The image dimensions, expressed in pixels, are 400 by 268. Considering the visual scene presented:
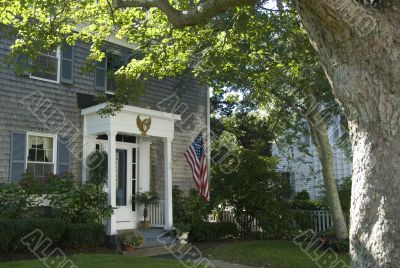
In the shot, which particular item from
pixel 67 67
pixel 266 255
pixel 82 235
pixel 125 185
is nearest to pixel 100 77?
pixel 67 67

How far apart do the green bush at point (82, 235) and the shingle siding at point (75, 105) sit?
7.29 ft

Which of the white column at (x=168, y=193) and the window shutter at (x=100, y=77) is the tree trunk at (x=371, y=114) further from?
the window shutter at (x=100, y=77)

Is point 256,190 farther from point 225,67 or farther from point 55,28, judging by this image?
point 55,28

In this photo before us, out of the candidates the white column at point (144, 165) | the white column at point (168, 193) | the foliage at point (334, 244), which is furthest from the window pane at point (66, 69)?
the foliage at point (334, 244)

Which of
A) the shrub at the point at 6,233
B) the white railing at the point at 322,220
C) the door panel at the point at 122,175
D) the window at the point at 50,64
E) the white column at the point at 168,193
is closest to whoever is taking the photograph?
the shrub at the point at 6,233

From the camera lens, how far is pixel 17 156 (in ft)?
38.2

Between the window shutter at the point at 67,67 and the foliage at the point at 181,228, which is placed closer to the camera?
the window shutter at the point at 67,67

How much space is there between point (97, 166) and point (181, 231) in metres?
2.99

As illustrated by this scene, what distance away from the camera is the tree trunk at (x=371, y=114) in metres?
4.09

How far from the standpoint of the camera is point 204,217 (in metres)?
14.7

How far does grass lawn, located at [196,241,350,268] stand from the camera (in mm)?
10648

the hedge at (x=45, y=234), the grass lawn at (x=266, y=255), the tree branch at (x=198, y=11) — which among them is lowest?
the grass lawn at (x=266, y=255)

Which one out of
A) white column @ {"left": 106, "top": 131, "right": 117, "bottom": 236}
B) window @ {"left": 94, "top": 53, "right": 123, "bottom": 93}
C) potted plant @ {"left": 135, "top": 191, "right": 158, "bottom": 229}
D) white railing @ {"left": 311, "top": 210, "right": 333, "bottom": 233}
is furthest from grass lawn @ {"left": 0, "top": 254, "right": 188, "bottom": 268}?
white railing @ {"left": 311, "top": 210, "right": 333, "bottom": 233}

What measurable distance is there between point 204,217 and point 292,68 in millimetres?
5413
